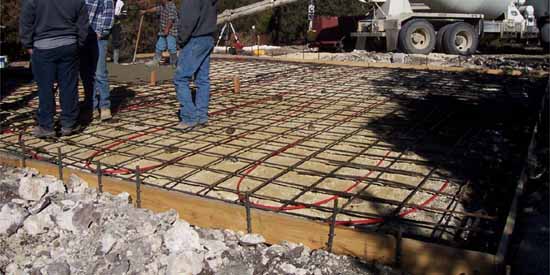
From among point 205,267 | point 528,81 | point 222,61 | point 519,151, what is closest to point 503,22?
point 528,81

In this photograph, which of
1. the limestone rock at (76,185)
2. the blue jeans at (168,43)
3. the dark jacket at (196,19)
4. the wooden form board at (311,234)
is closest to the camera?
the wooden form board at (311,234)

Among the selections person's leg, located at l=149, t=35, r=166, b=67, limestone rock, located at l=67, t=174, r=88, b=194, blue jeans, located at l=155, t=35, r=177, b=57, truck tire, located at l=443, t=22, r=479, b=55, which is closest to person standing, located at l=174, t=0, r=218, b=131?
limestone rock, located at l=67, t=174, r=88, b=194

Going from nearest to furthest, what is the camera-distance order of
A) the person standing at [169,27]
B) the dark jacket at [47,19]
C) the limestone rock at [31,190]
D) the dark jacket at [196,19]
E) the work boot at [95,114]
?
the limestone rock at [31,190] < the dark jacket at [47,19] < the dark jacket at [196,19] < the work boot at [95,114] < the person standing at [169,27]

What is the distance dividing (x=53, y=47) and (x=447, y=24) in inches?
384

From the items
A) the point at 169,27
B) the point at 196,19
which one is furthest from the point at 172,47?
the point at 196,19

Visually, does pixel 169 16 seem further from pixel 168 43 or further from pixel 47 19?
pixel 47 19

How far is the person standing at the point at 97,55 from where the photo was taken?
4.36 metres

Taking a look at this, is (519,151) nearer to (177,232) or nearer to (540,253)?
(540,253)

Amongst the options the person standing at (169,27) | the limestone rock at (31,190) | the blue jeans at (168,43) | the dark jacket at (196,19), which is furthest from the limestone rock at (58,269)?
the blue jeans at (168,43)

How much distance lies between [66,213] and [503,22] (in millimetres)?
11794

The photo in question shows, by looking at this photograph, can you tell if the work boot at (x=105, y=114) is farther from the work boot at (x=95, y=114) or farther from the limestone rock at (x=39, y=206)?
the limestone rock at (x=39, y=206)

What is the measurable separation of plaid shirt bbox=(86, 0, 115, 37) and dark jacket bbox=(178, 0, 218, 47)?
76 cm

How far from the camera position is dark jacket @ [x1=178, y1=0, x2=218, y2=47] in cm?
399

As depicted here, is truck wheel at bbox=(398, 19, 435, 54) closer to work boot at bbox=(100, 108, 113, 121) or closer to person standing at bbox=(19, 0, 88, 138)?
work boot at bbox=(100, 108, 113, 121)
